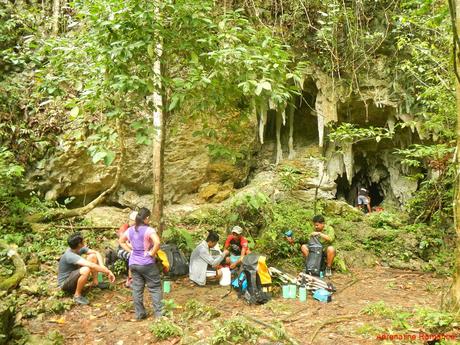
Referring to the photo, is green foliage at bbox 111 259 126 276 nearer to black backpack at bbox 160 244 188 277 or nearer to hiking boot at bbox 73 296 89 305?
black backpack at bbox 160 244 188 277

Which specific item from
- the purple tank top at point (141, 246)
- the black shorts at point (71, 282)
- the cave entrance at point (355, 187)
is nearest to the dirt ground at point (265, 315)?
the black shorts at point (71, 282)

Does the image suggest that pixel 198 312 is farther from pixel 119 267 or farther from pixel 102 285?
pixel 119 267

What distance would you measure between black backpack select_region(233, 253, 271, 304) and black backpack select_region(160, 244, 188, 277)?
1178mm

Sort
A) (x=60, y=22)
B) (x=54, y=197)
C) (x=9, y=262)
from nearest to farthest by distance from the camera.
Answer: (x=9, y=262)
(x=54, y=197)
(x=60, y=22)

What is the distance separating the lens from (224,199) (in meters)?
9.41

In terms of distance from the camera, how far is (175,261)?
225 inches

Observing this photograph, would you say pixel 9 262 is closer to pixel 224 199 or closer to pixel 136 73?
pixel 136 73

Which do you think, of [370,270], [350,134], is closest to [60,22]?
[350,134]

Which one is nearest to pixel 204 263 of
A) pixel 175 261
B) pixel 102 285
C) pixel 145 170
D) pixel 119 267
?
pixel 175 261

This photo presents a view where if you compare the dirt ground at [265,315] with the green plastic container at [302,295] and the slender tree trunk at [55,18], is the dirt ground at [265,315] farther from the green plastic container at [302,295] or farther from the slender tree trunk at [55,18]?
the slender tree trunk at [55,18]

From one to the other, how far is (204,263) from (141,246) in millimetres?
1552

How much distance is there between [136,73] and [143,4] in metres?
0.82

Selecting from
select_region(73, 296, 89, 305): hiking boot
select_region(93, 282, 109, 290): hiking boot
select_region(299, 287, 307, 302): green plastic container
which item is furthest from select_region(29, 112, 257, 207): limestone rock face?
select_region(73, 296, 89, 305): hiking boot

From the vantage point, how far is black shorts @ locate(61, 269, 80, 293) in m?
4.61
